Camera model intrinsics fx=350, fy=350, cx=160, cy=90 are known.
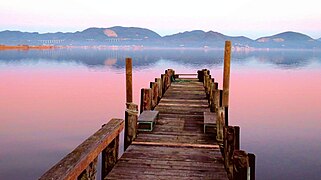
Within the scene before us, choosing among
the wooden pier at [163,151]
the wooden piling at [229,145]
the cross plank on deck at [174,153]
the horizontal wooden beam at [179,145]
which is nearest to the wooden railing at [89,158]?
the wooden pier at [163,151]

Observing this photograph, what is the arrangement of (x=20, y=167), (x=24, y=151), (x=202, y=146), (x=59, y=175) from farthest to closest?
(x=24, y=151) < (x=20, y=167) < (x=202, y=146) < (x=59, y=175)

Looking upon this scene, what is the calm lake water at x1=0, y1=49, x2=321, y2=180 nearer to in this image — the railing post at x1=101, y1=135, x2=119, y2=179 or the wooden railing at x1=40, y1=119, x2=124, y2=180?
the railing post at x1=101, y1=135, x2=119, y2=179

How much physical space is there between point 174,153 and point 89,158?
12.3 ft

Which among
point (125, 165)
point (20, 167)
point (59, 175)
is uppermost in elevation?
point (59, 175)

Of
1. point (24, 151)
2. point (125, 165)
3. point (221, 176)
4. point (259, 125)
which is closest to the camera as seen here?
point (221, 176)

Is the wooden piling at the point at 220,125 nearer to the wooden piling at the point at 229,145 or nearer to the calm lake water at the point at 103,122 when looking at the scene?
the wooden piling at the point at 229,145

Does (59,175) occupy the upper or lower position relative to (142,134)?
upper

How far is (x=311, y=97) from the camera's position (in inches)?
1538

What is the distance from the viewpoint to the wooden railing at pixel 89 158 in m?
5.50

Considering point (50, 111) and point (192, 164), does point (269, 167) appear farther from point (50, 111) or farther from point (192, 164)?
point (50, 111)

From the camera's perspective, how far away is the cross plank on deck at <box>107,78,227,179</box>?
829 cm

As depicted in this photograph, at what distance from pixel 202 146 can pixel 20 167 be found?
968 cm

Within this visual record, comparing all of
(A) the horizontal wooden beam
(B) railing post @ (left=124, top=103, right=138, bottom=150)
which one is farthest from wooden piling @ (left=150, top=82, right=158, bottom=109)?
(A) the horizontal wooden beam

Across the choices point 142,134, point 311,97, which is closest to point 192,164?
point 142,134
